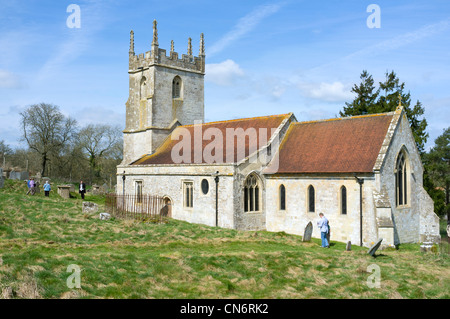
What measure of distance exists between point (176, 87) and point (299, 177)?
16.3 meters

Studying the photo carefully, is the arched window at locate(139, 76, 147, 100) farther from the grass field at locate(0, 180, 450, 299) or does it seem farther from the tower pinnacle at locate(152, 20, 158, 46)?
the grass field at locate(0, 180, 450, 299)

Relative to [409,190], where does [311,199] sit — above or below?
below

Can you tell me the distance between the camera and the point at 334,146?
22578 mm

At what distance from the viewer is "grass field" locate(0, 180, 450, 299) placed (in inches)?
401

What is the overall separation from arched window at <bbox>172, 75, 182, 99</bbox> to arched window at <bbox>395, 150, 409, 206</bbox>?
63.5 ft

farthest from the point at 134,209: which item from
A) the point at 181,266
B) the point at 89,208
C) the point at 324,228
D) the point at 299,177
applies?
the point at 181,266

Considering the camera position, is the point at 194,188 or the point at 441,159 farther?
the point at 441,159

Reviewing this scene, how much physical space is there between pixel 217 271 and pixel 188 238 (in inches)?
218

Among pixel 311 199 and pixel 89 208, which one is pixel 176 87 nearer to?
pixel 89 208

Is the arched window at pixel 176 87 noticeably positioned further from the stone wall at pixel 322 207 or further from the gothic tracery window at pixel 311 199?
the gothic tracery window at pixel 311 199

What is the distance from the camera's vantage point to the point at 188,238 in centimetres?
1750

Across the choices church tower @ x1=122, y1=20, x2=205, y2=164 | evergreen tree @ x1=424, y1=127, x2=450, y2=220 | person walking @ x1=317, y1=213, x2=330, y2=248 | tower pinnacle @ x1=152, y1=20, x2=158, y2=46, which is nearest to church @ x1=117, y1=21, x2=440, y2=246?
person walking @ x1=317, y1=213, x2=330, y2=248

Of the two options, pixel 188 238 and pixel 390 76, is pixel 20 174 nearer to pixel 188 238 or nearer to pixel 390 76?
pixel 188 238

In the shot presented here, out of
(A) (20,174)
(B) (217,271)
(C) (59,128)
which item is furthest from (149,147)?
(C) (59,128)
